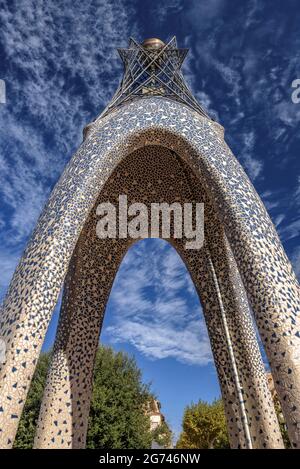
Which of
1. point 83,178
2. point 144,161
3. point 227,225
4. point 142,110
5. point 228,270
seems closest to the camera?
point 227,225

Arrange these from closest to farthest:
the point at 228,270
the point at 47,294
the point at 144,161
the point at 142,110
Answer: the point at 47,294 → the point at 142,110 → the point at 228,270 → the point at 144,161

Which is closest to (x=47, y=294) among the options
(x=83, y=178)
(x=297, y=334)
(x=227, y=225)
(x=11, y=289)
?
(x=11, y=289)

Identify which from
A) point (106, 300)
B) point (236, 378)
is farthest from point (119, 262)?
point (236, 378)

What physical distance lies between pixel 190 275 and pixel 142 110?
3896 mm

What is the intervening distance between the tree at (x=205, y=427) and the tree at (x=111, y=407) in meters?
9.32

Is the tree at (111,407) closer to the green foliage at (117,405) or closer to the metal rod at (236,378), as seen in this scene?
the green foliage at (117,405)

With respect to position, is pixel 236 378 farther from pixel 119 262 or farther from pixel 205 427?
pixel 205 427

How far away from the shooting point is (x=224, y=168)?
6082 millimetres

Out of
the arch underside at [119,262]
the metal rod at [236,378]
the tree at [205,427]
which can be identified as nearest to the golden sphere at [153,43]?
the arch underside at [119,262]

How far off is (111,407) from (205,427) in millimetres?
12594

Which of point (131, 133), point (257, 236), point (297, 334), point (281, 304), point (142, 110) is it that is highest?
point (142, 110)

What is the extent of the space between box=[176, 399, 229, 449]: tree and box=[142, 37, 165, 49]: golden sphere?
71.7 feet

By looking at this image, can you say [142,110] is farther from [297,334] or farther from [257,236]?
[297,334]

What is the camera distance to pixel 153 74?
A: 30.0ft
